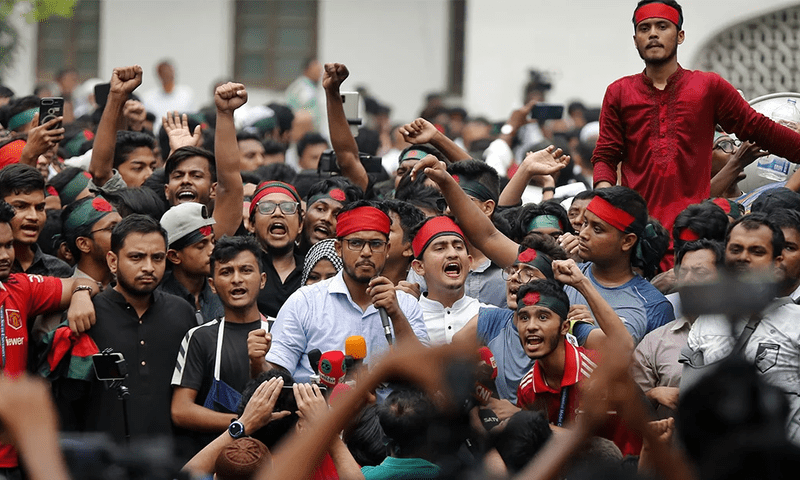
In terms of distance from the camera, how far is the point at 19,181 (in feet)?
21.1

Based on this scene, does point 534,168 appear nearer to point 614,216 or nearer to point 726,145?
point 614,216

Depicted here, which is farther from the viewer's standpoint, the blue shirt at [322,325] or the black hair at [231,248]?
the black hair at [231,248]

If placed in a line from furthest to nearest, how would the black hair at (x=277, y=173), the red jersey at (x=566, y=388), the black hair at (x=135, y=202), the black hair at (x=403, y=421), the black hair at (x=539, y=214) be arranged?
the black hair at (x=277, y=173) → the black hair at (x=135, y=202) → the black hair at (x=539, y=214) → the red jersey at (x=566, y=388) → the black hair at (x=403, y=421)

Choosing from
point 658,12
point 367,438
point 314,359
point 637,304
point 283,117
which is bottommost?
point 367,438

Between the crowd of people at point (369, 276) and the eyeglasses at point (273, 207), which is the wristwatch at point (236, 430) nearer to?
the crowd of people at point (369, 276)

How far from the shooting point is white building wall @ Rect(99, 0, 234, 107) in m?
19.6

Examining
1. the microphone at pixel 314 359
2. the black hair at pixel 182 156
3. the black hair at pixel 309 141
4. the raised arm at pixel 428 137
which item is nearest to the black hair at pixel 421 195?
the raised arm at pixel 428 137

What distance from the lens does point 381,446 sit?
4.98m

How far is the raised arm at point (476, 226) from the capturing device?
6.22m

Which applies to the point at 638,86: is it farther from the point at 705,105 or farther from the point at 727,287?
the point at 727,287

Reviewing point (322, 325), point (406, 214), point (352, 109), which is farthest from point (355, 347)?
point (352, 109)

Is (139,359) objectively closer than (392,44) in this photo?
Yes

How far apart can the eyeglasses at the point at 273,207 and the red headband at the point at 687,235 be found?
2.09m

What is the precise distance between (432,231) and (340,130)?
1303mm
